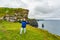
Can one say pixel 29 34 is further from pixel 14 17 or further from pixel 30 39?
pixel 14 17

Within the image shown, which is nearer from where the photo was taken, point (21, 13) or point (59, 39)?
point (59, 39)

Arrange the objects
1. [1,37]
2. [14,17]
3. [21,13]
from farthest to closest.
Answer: [21,13] → [14,17] → [1,37]

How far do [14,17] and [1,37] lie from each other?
3290cm

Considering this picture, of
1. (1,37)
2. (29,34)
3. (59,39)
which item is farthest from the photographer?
(59,39)

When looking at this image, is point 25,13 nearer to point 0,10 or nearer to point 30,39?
point 0,10

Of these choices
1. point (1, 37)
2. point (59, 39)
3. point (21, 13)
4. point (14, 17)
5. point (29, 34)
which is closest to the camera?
point (1, 37)

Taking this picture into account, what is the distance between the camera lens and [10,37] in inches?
1305

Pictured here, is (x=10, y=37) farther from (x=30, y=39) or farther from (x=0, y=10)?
(x=0, y=10)

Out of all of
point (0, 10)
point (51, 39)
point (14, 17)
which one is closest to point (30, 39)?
point (51, 39)

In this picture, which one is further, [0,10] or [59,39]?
[0,10]

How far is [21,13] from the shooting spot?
7050cm

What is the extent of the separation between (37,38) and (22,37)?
244 cm

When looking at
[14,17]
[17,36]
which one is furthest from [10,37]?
[14,17]

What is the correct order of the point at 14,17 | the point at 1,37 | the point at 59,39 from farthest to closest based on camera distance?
the point at 14,17 → the point at 59,39 → the point at 1,37
